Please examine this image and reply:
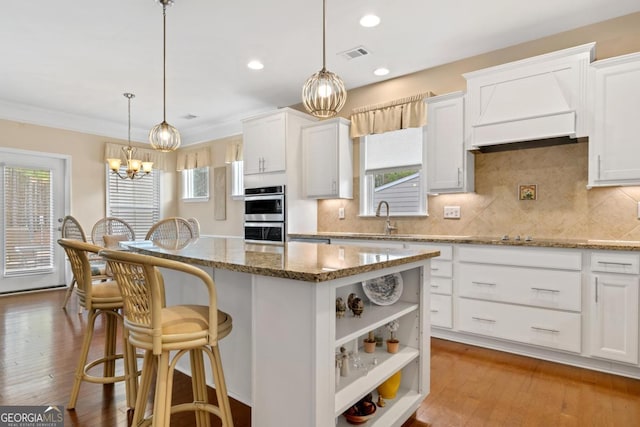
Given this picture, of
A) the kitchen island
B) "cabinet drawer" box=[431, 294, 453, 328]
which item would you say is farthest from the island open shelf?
"cabinet drawer" box=[431, 294, 453, 328]

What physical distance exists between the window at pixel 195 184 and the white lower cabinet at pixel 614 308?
551 cm

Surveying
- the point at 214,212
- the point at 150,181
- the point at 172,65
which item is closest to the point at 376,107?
the point at 172,65

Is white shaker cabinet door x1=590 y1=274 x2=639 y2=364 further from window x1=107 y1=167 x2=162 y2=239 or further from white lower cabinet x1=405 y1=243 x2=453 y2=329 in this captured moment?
window x1=107 y1=167 x2=162 y2=239

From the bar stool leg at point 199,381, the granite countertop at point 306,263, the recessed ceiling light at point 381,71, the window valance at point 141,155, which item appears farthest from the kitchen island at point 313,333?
the window valance at point 141,155

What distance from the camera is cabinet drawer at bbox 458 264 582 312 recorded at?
270 centimetres

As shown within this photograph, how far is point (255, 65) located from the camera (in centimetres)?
395

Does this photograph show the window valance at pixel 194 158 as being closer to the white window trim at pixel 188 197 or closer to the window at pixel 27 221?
the white window trim at pixel 188 197

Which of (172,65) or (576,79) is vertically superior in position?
(172,65)

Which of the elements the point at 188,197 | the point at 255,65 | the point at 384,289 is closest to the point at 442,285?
the point at 384,289

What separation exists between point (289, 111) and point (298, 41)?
1.21 metres

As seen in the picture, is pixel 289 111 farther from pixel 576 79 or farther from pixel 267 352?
pixel 267 352

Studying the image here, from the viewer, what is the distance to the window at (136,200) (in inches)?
244

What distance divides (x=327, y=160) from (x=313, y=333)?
334 centimetres

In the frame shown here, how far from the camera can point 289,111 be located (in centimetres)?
457
